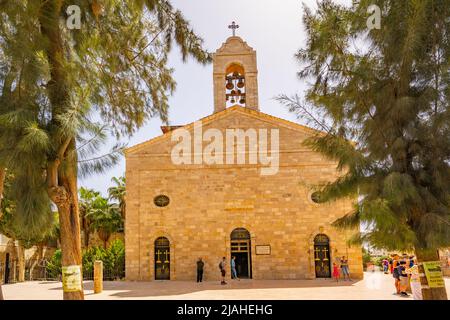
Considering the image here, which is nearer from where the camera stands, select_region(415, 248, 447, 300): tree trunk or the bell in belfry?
select_region(415, 248, 447, 300): tree trunk

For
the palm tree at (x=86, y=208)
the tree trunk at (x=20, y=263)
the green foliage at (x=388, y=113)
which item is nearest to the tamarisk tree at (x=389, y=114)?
the green foliage at (x=388, y=113)

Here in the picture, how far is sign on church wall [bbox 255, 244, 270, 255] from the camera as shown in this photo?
19.9m

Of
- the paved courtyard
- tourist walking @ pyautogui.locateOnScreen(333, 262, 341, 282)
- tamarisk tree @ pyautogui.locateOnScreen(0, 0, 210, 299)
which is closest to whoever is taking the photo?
tamarisk tree @ pyautogui.locateOnScreen(0, 0, 210, 299)

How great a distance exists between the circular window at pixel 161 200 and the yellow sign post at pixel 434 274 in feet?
52.5

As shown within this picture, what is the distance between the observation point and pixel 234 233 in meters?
20.3

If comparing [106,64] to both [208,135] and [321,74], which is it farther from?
[208,135]

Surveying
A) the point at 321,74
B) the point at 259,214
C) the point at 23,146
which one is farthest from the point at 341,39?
the point at 259,214

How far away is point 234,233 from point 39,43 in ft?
49.6

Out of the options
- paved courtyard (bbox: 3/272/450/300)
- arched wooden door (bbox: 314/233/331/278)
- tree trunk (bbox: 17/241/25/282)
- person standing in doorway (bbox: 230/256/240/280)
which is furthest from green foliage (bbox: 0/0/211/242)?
tree trunk (bbox: 17/241/25/282)

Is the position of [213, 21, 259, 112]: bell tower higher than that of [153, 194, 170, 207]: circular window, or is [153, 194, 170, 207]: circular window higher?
[213, 21, 259, 112]: bell tower

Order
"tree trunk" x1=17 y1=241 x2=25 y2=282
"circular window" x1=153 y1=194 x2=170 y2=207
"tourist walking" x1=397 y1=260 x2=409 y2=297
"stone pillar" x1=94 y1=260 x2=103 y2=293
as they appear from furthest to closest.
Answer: "tree trunk" x1=17 y1=241 x2=25 y2=282 → "circular window" x1=153 y1=194 x2=170 y2=207 → "stone pillar" x1=94 y1=260 x2=103 y2=293 → "tourist walking" x1=397 y1=260 x2=409 y2=297

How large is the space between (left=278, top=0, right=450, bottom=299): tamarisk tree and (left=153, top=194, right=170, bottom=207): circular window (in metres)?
15.0

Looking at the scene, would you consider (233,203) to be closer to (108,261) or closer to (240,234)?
(240,234)

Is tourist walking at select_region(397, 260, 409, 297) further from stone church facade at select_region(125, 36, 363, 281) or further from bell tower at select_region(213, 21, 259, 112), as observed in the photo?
bell tower at select_region(213, 21, 259, 112)
